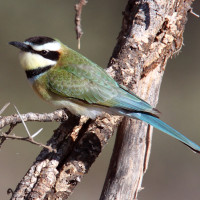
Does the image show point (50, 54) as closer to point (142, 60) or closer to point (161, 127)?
point (142, 60)

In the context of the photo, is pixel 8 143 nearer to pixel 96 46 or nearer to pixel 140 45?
pixel 96 46

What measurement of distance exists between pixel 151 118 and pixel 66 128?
0.54 metres

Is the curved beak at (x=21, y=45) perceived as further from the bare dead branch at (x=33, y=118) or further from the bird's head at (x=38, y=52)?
the bare dead branch at (x=33, y=118)

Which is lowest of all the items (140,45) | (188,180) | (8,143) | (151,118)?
(151,118)

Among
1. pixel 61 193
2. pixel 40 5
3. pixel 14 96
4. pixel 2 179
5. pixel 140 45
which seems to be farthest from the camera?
pixel 40 5

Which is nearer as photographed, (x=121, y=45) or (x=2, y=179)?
(x=121, y=45)

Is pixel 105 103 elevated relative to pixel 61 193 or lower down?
elevated

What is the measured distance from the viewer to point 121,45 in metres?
3.22

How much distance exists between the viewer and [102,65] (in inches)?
256

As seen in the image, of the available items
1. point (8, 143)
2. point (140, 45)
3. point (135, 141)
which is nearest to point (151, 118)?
point (135, 141)

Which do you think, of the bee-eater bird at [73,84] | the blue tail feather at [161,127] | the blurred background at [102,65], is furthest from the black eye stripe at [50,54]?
the blurred background at [102,65]

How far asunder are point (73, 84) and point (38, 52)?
0.34 meters

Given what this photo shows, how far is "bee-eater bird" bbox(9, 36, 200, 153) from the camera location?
10.1 feet

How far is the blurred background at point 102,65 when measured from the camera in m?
5.74
